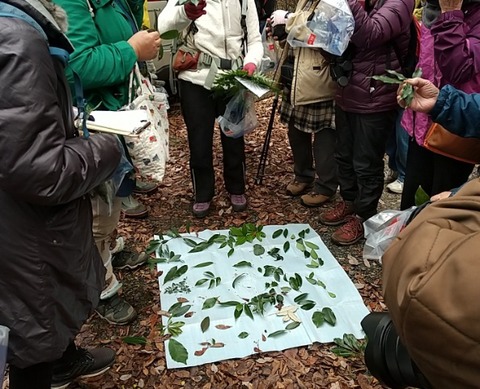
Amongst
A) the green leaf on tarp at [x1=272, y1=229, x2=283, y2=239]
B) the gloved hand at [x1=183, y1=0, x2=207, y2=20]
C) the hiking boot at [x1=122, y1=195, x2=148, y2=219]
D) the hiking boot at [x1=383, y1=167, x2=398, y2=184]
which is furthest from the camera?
the hiking boot at [x1=383, y1=167, x2=398, y2=184]

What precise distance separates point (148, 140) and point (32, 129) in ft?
3.81

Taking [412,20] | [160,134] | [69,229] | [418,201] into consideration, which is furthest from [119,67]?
[412,20]

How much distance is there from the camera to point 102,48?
258 cm

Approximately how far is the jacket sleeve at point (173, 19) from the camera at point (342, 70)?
3.87 ft

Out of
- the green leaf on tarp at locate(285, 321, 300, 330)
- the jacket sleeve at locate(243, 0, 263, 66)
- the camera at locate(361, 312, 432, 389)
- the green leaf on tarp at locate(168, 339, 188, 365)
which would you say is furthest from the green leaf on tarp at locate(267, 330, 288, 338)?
the jacket sleeve at locate(243, 0, 263, 66)

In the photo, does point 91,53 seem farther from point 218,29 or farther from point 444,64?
point 444,64

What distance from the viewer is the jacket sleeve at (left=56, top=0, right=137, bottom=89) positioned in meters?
2.50

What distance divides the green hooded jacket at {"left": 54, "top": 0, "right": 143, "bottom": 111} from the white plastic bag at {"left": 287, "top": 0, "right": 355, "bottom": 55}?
1.41 metres

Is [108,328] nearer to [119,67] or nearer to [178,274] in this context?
[178,274]

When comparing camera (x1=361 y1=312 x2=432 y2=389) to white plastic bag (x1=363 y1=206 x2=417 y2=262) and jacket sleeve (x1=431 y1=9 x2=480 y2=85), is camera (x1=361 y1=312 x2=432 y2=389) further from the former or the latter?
jacket sleeve (x1=431 y1=9 x2=480 y2=85)

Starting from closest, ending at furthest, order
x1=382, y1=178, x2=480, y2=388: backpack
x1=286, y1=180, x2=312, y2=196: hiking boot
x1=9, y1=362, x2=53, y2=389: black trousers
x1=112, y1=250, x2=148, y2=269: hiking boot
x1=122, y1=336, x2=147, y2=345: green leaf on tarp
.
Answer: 1. x1=382, y1=178, x2=480, y2=388: backpack
2. x1=9, y1=362, x2=53, y2=389: black trousers
3. x1=122, y1=336, x2=147, y2=345: green leaf on tarp
4. x1=112, y1=250, x2=148, y2=269: hiking boot
5. x1=286, y1=180, x2=312, y2=196: hiking boot

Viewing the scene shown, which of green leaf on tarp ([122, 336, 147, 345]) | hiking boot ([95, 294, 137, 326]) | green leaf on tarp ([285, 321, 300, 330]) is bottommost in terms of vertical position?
green leaf on tarp ([285, 321, 300, 330])

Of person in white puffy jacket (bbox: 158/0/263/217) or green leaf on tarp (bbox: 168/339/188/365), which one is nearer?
green leaf on tarp (bbox: 168/339/188/365)

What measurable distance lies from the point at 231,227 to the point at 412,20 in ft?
7.24
